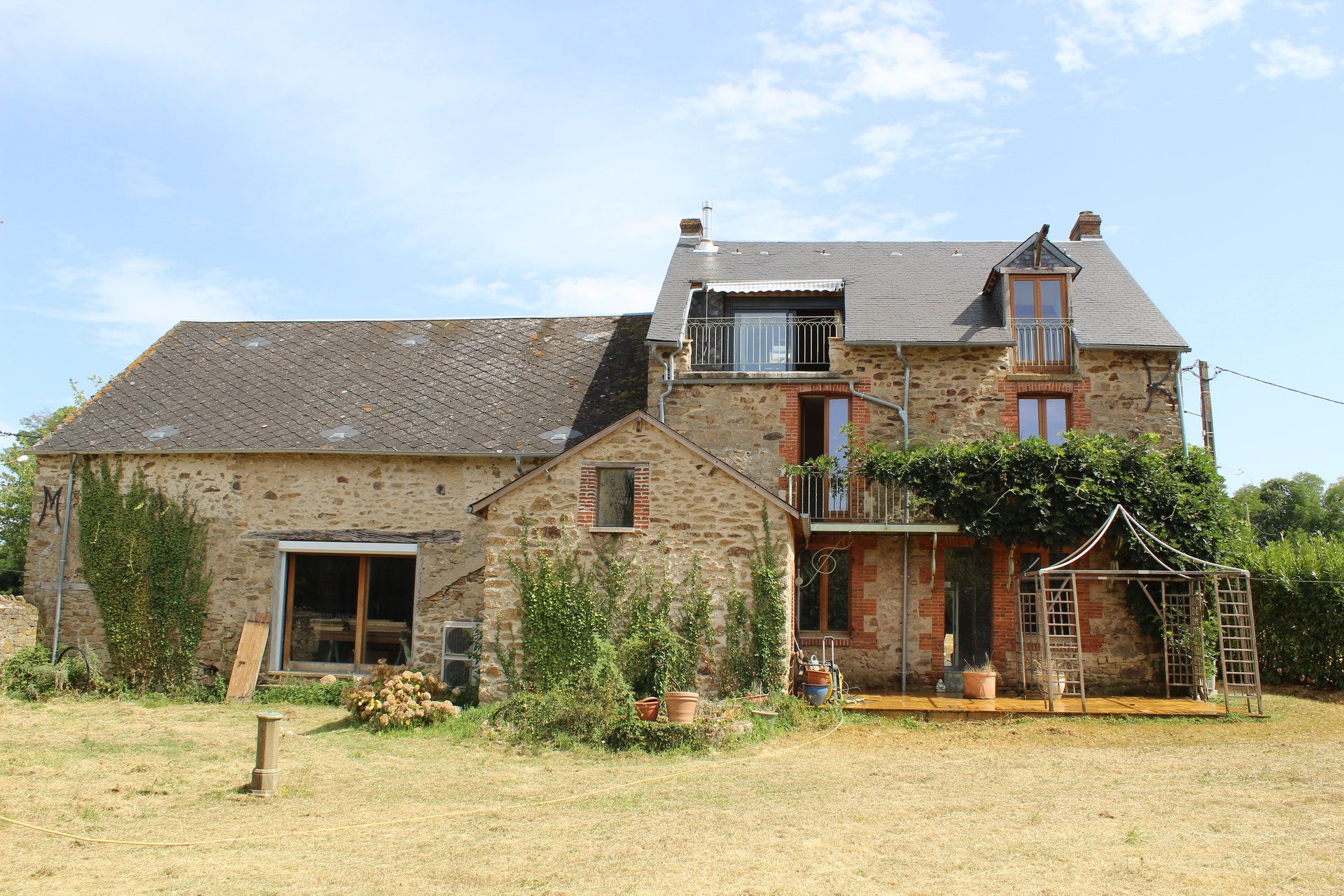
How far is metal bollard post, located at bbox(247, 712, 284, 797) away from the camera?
27.7 feet

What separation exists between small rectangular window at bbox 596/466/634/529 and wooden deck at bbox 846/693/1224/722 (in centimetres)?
399

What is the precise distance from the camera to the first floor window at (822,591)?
1561 centimetres

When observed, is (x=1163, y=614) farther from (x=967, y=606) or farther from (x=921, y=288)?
(x=921, y=288)

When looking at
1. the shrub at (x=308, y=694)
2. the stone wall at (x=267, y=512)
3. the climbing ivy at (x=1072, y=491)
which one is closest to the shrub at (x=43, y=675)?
the stone wall at (x=267, y=512)

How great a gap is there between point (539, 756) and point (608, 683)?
1.34 metres

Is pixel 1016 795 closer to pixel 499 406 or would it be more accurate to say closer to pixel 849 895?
pixel 849 895

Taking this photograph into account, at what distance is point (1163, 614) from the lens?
1468 centimetres

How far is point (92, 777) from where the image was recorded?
358 inches

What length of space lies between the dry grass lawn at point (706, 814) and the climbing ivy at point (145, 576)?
2.93 meters

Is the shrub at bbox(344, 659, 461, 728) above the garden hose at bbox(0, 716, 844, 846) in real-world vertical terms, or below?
above

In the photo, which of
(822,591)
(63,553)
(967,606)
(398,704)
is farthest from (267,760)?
(967,606)

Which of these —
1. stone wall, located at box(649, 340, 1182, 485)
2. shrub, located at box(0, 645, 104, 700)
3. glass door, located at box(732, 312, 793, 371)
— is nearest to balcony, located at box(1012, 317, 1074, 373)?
stone wall, located at box(649, 340, 1182, 485)

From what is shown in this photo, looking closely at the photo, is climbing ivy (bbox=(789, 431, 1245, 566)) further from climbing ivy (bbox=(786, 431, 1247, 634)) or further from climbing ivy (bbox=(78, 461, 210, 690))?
climbing ivy (bbox=(78, 461, 210, 690))

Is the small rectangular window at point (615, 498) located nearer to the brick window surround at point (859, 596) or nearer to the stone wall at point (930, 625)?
the brick window surround at point (859, 596)
